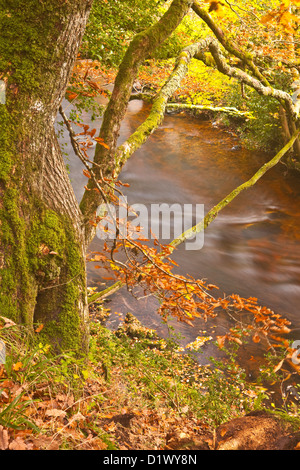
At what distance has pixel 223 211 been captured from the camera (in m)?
11.8

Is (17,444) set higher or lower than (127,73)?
lower

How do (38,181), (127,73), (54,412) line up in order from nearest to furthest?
(54,412), (38,181), (127,73)

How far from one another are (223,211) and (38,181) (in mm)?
9776

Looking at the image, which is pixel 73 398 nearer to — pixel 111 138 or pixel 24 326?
pixel 24 326

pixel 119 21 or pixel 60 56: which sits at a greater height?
pixel 119 21

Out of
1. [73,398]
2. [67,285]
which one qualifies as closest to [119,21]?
[67,285]

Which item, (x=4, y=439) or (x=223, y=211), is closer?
(x=4, y=439)

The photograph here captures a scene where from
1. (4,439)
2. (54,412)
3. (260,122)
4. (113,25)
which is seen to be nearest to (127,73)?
(54,412)

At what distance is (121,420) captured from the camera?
2.77 m

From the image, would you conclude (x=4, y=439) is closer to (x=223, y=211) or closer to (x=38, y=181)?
(x=38, y=181)

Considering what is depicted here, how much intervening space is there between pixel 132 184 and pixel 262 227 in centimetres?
469

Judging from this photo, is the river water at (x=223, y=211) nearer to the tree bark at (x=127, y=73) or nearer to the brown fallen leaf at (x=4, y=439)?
the tree bark at (x=127, y=73)

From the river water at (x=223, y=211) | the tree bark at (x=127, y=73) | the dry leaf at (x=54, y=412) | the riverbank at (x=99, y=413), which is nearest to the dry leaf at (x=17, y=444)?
the riverbank at (x=99, y=413)

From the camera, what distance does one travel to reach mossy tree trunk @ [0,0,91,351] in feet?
7.48
